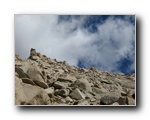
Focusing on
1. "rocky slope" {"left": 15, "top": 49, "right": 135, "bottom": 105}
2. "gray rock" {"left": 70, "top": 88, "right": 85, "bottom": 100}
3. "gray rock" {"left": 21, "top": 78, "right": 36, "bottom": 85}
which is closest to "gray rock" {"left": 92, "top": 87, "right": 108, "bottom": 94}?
"rocky slope" {"left": 15, "top": 49, "right": 135, "bottom": 105}

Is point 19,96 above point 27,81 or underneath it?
underneath

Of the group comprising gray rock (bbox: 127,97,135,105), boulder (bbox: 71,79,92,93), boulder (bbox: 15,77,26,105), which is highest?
boulder (bbox: 71,79,92,93)

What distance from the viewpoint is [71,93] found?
3357 millimetres

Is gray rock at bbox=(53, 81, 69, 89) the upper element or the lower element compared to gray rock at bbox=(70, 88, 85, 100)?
upper

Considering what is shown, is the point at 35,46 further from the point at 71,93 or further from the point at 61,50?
the point at 71,93

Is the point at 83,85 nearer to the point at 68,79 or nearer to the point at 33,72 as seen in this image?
the point at 68,79

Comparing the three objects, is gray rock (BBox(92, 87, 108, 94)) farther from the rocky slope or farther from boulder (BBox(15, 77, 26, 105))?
boulder (BBox(15, 77, 26, 105))

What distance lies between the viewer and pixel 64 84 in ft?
11.1

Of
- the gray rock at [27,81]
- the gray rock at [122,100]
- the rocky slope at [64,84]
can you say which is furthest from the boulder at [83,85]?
the gray rock at [27,81]

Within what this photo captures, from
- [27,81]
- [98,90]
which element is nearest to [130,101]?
[98,90]

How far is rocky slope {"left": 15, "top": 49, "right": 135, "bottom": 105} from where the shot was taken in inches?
131

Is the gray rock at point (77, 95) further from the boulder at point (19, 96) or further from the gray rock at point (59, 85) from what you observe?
the boulder at point (19, 96)
